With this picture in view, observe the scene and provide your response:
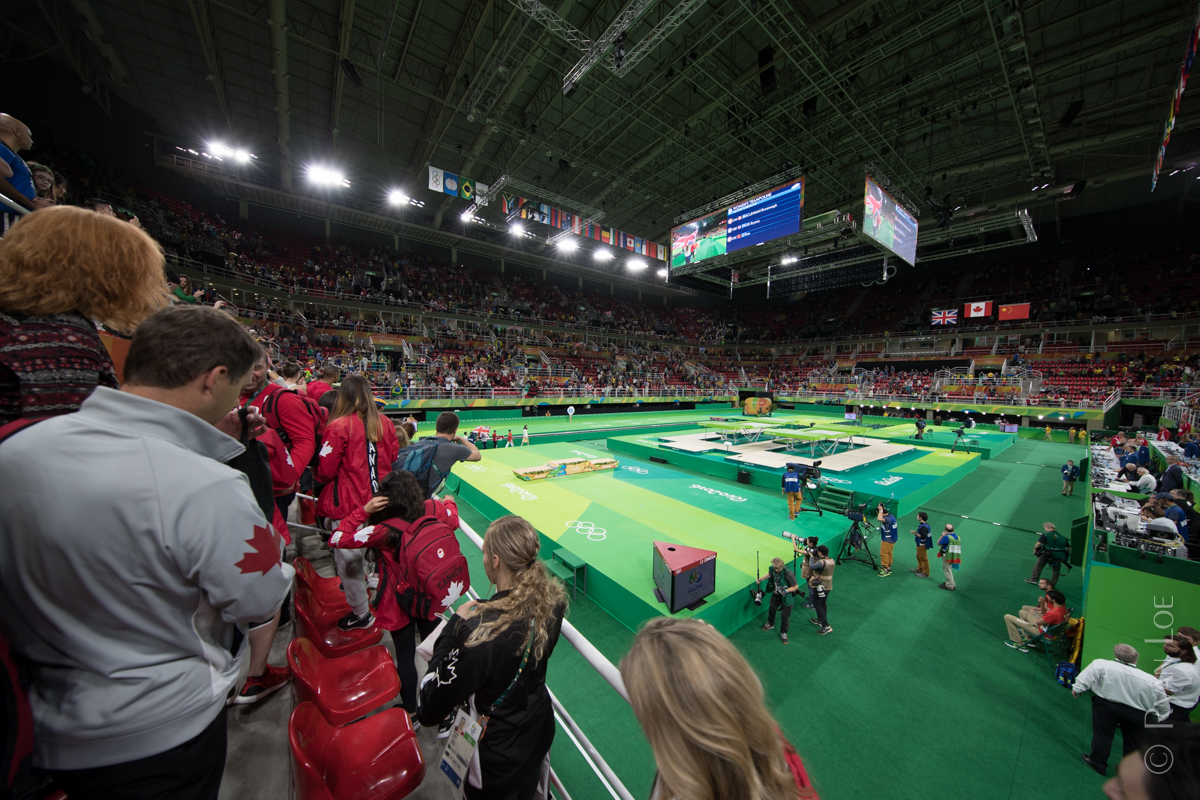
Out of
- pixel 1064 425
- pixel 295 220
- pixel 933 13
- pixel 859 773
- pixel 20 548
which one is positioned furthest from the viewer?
pixel 295 220

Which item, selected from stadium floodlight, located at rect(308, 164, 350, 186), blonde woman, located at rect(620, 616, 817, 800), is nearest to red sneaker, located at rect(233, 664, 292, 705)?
blonde woman, located at rect(620, 616, 817, 800)

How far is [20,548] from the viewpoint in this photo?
0.85 metres

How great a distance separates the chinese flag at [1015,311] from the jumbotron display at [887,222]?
19.7 meters

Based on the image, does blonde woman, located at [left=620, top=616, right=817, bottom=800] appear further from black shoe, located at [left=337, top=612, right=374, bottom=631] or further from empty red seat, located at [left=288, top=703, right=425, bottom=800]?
black shoe, located at [left=337, top=612, right=374, bottom=631]

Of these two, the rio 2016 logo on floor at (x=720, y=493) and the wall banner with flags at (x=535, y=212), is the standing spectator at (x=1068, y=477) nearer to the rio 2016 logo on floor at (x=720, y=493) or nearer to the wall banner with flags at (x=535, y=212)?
the rio 2016 logo on floor at (x=720, y=493)

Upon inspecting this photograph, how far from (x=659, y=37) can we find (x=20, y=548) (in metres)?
13.5

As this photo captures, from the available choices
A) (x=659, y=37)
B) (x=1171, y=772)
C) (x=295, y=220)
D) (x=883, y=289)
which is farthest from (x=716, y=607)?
(x=883, y=289)

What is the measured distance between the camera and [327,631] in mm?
3355

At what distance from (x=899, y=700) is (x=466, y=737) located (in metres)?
4.64

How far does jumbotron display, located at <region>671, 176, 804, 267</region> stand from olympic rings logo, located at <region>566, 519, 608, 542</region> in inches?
483

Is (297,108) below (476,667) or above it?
above

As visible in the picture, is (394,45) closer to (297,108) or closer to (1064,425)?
(297,108)

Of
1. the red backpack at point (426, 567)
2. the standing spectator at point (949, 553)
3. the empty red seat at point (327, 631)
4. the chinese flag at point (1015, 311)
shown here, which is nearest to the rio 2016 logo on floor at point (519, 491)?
the empty red seat at point (327, 631)

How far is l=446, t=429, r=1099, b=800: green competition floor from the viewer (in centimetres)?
345
